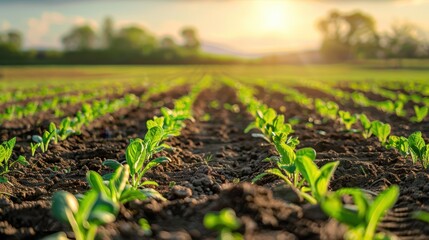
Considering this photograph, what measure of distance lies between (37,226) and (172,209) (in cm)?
90

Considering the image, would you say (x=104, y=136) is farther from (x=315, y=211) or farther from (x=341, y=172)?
(x=315, y=211)

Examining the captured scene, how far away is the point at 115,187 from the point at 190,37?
380 ft

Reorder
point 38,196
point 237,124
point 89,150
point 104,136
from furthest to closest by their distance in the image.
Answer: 1. point 237,124
2. point 104,136
3. point 89,150
4. point 38,196

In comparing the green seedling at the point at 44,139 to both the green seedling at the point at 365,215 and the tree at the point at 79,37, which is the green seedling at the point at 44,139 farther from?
the tree at the point at 79,37

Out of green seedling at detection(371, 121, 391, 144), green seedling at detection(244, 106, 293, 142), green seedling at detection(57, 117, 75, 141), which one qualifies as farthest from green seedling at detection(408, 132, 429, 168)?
green seedling at detection(57, 117, 75, 141)

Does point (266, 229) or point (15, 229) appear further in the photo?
point (15, 229)

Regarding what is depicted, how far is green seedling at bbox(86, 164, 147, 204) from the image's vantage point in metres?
3.28

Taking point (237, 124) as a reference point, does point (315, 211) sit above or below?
above

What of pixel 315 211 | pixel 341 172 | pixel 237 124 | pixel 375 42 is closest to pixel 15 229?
pixel 315 211

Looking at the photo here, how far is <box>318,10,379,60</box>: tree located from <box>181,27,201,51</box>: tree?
101ft

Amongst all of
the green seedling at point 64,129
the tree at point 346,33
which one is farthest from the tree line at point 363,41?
the green seedling at point 64,129

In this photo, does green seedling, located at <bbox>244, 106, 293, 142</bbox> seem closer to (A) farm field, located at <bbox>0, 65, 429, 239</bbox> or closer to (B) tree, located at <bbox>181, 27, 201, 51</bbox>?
(A) farm field, located at <bbox>0, 65, 429, 239</bbox>

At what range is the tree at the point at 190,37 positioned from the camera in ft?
381

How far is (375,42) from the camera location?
79188 millimetres
